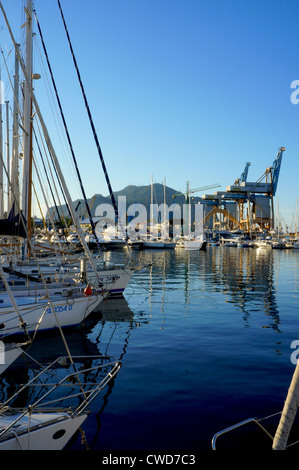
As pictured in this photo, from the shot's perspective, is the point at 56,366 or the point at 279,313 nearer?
the point at 56,366

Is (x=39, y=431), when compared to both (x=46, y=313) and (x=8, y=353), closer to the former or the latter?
(x=8, y=353)

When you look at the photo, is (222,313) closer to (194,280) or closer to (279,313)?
(279,313)

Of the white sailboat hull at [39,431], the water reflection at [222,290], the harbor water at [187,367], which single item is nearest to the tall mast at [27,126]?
the harbor water at [187,367]

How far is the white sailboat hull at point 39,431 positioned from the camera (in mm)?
6436

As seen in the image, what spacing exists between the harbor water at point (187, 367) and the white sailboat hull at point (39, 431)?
4.81ft

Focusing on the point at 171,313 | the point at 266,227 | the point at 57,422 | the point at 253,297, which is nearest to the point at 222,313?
the point at 171,313

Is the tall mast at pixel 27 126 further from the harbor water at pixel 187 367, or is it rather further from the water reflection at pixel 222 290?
the water reflection at pixel 222 290

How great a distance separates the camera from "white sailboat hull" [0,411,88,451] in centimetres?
644

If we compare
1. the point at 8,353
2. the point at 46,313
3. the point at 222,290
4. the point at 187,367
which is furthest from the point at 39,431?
the point at 222,290

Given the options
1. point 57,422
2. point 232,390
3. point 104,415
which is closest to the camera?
point 57,422
